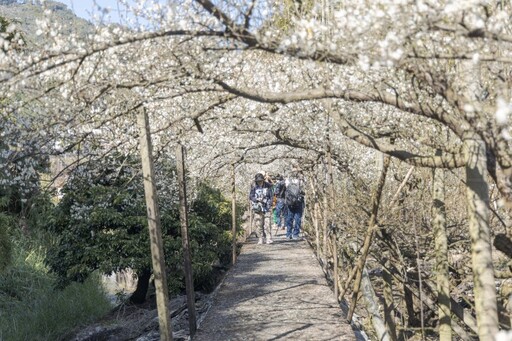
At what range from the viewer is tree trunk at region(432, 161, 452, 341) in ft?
24.8

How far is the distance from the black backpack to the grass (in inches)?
193

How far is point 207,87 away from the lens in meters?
5.62

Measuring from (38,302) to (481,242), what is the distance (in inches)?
511

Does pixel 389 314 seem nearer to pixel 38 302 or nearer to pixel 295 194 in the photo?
pixel 295 194

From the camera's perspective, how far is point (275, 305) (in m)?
10.1

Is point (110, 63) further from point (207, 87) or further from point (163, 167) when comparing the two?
point (163, 167)

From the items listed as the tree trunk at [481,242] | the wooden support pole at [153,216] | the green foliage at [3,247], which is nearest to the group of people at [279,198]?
the green foliage at [3,247]

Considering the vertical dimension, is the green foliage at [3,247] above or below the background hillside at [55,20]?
below

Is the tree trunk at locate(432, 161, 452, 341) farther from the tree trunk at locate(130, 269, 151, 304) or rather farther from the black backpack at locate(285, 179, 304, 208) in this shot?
the black backpack at locate(285, 179, 304, 208)

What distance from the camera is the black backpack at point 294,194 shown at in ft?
55.2

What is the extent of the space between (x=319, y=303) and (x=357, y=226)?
9.77 feet

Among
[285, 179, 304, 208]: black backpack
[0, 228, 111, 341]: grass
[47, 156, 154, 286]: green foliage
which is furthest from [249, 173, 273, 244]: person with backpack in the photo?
[0, 228, 111, 341]: grass

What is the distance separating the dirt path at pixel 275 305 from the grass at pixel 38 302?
12.2ft

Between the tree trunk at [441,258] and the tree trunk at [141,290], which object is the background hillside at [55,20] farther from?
the tree trunk at [141,290]
